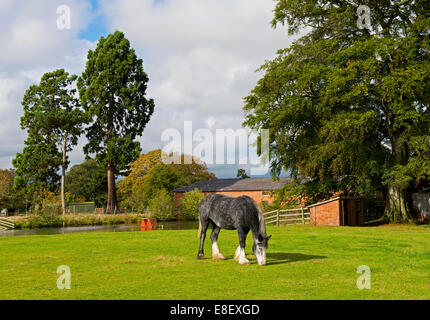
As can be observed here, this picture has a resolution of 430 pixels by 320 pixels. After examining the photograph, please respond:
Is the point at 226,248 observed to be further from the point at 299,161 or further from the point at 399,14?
the point at 399,14

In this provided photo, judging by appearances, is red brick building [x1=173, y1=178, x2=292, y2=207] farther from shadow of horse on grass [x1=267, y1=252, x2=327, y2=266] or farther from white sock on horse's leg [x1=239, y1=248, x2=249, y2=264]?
white sock on horse's leg [x1=239, y1=248, x2=249, y2=264]

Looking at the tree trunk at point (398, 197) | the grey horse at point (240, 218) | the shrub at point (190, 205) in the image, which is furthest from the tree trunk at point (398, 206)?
the shrub at point (190, 205)

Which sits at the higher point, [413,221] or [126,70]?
[126,70]

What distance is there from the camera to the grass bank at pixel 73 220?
4959 centimetres

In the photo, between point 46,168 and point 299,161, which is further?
point 46,168

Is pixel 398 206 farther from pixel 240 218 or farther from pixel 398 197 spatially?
pixel 240 218

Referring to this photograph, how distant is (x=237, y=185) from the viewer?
73688 millimetres

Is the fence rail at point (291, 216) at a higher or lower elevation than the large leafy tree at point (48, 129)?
lower

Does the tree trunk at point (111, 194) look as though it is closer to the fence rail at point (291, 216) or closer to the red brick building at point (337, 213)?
the fence rail at point (291, 216)

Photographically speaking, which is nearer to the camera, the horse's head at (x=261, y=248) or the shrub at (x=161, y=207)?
the horse's head at (x=261, y=248)

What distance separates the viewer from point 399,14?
33594 mm

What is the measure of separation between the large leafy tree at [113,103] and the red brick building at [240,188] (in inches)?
580

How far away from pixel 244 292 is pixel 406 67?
82.7ft
